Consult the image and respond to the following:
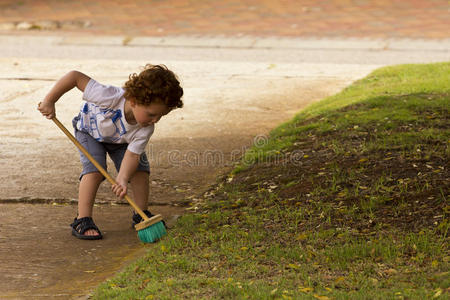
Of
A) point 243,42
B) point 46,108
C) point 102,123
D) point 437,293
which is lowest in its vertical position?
point 437,293

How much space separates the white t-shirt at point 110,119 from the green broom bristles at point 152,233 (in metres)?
0.42

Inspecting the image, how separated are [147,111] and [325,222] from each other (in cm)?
113

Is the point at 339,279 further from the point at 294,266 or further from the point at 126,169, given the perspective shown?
the point at 126,169

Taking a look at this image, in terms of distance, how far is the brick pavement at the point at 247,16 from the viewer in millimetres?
12242

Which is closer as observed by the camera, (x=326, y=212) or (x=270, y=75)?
(x=326, y=212)

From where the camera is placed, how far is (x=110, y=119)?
159 inches

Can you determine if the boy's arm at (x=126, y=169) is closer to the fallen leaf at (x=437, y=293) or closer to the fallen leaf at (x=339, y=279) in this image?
the fallen leaf at (x=339, y=279)

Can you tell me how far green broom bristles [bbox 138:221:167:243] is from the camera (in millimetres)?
3896

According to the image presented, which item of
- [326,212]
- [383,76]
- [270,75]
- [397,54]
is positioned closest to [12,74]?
[270,75]

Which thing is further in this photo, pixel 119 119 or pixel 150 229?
pixel 119 119

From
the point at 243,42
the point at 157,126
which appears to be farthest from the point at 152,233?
the point at 243,42

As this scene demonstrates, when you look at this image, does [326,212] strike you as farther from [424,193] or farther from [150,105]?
[150,105]

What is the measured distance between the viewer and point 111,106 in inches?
159

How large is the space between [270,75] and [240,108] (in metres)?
1.81
